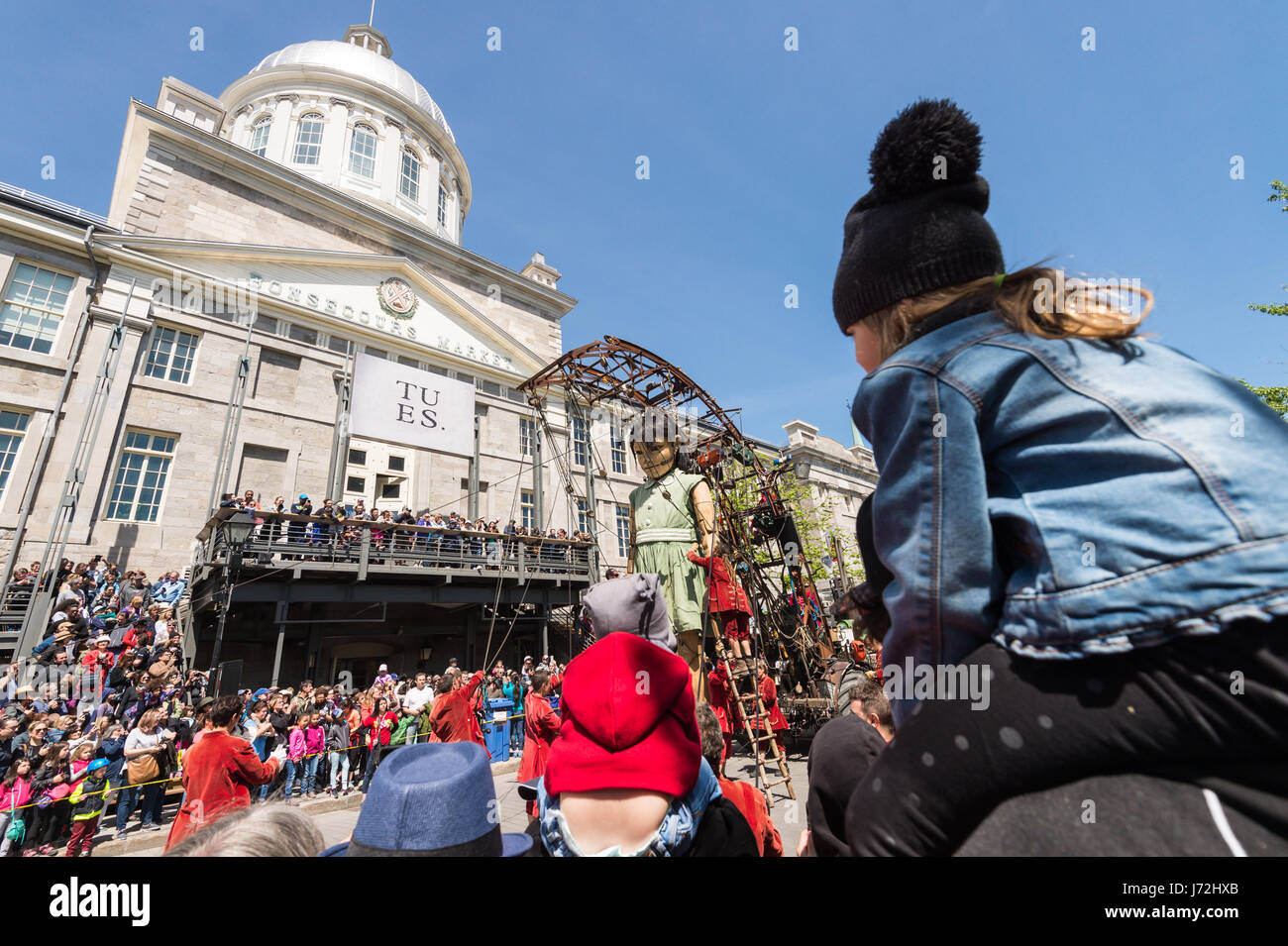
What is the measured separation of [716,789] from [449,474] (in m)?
21.1

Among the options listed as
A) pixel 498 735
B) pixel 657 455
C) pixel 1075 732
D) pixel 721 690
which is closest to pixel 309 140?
pixel 498 735

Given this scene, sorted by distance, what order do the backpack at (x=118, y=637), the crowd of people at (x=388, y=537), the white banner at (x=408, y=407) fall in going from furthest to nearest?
1. the white banner at (x=408, y=407)
2. the crowd of people at (x=388, y=537)
3. the backpack at (x=118, y=637)

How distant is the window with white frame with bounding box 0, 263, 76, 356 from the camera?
1548 centimetres

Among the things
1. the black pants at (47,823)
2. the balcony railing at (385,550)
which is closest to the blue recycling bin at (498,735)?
the balcony railing at (385,550)

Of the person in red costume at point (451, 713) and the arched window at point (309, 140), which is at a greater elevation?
the arched window at point (309, 140)

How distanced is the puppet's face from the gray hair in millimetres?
3301

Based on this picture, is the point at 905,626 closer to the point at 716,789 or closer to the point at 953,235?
the point at 953,235

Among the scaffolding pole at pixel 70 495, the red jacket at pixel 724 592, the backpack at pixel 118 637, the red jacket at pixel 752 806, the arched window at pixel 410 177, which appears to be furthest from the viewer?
the arched window at pixel 410 177

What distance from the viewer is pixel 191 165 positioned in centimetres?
2025

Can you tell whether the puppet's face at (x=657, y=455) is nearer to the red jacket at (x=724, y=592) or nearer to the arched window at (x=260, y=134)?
the red jacket at (x=724, y=592)

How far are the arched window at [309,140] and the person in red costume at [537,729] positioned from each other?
1237 inches

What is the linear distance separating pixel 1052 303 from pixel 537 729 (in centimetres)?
642

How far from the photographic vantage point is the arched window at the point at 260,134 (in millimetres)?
27844
